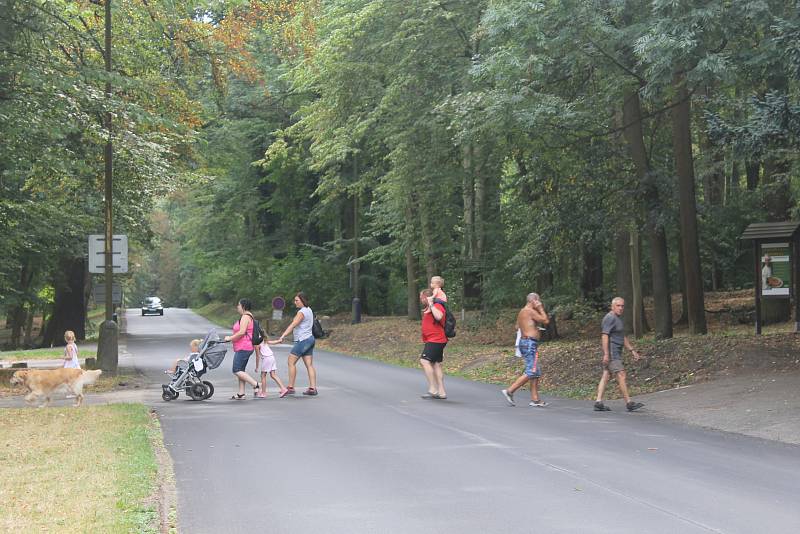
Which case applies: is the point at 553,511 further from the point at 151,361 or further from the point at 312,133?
the point at 312,133

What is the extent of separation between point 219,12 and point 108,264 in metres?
8.24

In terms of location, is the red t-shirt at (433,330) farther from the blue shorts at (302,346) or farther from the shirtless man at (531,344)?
the blue shorts at (302,346)

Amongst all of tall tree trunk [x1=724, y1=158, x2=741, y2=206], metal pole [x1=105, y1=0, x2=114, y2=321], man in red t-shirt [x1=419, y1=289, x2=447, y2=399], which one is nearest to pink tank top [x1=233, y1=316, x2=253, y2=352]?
man in red t-shirt [x1=419, y1=289, x2=447, y2=399]

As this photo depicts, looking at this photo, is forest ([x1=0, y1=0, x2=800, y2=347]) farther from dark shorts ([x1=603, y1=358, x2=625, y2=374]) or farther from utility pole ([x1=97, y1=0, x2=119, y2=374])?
dark shorts ([x1=603, y1=358, x2=625, y2=374])

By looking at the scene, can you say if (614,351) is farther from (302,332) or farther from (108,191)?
(108,191)

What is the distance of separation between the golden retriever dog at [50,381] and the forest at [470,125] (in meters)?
4.36

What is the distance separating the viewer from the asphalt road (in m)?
7.45

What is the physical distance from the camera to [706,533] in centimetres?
698

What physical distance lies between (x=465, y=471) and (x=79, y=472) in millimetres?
3784

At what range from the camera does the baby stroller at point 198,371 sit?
16.8 meters

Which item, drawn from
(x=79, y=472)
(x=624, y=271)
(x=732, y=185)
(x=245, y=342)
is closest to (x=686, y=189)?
(x=624, y=271)

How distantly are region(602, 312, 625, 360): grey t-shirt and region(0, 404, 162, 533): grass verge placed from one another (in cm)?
716

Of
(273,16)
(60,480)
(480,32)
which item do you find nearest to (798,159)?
(480,32)

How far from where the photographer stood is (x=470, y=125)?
21.0 metres
